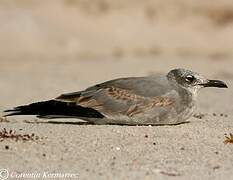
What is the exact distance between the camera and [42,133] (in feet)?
26.2

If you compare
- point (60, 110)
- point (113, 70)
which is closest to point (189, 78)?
point (60, 110)

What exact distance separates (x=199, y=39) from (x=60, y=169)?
17.0m

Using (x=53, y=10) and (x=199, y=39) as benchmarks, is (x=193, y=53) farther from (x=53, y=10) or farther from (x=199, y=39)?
(x=53, y=10)

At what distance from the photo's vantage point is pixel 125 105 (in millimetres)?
8586

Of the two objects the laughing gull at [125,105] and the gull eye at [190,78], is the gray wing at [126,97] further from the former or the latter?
the gull eye at [190,78]

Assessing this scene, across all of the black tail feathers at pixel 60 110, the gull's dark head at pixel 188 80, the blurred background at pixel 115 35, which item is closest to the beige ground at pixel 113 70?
the blurred background at pixel 115 35

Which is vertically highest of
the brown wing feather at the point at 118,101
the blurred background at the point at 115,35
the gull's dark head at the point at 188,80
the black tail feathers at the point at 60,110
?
the blurred background at the point at 115,35

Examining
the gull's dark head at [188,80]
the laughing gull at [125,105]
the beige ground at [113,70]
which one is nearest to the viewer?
the beige ground at [113,70]

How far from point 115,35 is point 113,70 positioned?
451 cm

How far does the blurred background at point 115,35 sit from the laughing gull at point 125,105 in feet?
32.0

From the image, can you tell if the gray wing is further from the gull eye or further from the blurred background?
the blurred background

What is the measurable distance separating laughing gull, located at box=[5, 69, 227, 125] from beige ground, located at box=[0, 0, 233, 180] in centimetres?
15

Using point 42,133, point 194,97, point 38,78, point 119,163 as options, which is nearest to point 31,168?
point 119,163

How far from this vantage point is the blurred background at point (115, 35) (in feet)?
66.5
